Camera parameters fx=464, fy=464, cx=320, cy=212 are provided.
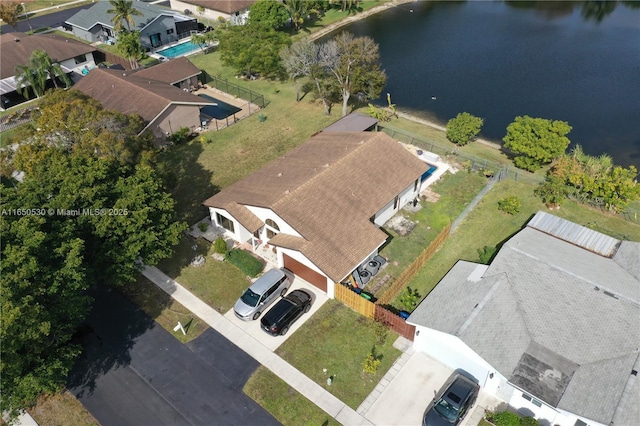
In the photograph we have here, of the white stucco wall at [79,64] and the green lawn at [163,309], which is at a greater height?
the white stucco wall at [79,64]

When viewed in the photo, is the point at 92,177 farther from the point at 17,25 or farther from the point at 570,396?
the point at 17,25

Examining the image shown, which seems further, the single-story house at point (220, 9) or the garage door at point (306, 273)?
the single-story house at point (220, 9)

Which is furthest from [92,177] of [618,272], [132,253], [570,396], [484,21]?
[484,21]

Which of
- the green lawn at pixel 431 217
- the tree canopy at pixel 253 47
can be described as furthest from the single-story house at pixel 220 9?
the green lawn at pixel 431 217

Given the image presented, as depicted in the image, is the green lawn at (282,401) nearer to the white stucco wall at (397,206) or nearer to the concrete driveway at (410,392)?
the concrete driveway at (410,392)

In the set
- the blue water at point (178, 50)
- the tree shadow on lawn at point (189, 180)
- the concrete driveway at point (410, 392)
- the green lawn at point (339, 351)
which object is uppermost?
the blue water at point (178, 50)

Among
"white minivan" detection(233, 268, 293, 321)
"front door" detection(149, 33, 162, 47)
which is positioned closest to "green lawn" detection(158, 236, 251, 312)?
"white minivan" detection(233, 268, 293, 321)

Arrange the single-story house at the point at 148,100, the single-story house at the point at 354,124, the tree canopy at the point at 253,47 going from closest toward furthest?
the single-story house at the point at 354,124 → the single-story house at the point at 148,100 → the tree canopy at the point at 253,47
